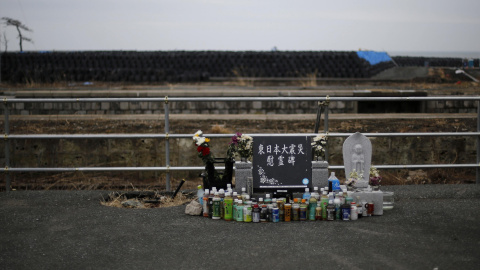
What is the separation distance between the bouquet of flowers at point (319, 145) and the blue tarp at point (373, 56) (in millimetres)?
22807

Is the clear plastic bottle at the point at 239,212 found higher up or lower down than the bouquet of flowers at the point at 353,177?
lower down

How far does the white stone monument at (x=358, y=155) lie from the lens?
761 centimetres

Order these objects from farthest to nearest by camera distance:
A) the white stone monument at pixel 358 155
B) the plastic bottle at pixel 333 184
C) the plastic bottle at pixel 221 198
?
the white stone monument at pixel 358 155
the plastic bottle at pixel 333 184
the plastic bottle at pixel 221 198

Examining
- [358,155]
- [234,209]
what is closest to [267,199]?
[234,209]

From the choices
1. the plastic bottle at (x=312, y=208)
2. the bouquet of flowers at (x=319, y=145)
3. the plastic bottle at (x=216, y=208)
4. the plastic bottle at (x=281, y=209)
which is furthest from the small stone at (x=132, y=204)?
the bouquet of flowers at (x=319, y=145)

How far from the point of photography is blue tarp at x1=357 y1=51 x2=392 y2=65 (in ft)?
99.0

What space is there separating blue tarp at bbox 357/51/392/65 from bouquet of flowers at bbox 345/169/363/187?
23080mm

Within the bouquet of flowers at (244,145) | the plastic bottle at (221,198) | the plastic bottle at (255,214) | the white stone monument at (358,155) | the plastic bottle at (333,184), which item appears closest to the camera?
the plastic bottle at (255,214)

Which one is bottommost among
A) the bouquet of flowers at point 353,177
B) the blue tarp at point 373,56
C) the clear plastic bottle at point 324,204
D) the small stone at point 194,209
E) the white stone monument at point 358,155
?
the small stone at point 194,209

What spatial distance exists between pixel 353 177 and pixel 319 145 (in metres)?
0.62

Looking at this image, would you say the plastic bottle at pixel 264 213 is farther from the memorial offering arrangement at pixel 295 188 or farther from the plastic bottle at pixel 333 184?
the plastic bottle at pixel 333 184

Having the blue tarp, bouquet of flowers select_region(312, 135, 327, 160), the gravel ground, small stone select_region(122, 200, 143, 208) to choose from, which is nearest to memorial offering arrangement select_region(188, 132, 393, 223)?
bouquet of flowers select_region(312, 135, 327, 160)

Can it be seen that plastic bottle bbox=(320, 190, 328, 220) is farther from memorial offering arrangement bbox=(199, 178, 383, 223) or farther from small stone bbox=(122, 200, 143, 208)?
small stone bbox=(122, 200, 143, 208)

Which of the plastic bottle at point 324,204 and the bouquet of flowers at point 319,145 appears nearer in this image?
the plastic bottle at point 324,204
